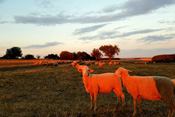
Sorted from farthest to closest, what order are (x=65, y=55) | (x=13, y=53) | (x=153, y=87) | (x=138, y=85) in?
1. (x=65, y=55)
2. (x=13, y=53)
3. (x=138, y=85)
4. (x=153, y=87)

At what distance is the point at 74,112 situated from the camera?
5.80 m

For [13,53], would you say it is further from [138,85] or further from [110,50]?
[138,85]

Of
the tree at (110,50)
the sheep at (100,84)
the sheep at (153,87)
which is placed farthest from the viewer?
the tree at (110,50)

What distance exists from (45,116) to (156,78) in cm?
494


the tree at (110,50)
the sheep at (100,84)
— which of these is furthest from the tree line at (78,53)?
the sheep at (100,84)

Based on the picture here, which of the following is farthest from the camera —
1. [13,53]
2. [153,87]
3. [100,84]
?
[13,53]

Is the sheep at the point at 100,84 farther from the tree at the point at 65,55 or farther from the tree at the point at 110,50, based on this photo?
the tree at the point at 65,55

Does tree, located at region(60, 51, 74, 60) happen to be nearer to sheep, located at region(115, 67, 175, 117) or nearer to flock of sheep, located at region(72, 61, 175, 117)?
flock of sheep, located at region(72, 61, 175, 117)

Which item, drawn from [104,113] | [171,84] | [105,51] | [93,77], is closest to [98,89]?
[93,77]

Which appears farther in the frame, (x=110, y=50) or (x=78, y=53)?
(x=78, y=53)

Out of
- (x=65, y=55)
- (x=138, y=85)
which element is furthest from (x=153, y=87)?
(x=65, y=55)

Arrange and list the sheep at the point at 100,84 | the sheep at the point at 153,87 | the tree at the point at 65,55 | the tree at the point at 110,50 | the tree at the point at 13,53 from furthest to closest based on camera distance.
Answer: the tree at the point at 65,55 < the tree at the point at 13,53 < the tree at the point at 110,50 < the sheep at the point at 100,84 < the sheep at the point at 153,87

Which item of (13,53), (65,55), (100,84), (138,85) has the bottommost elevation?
(100,84)

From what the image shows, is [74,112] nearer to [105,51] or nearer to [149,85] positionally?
[149,85]
